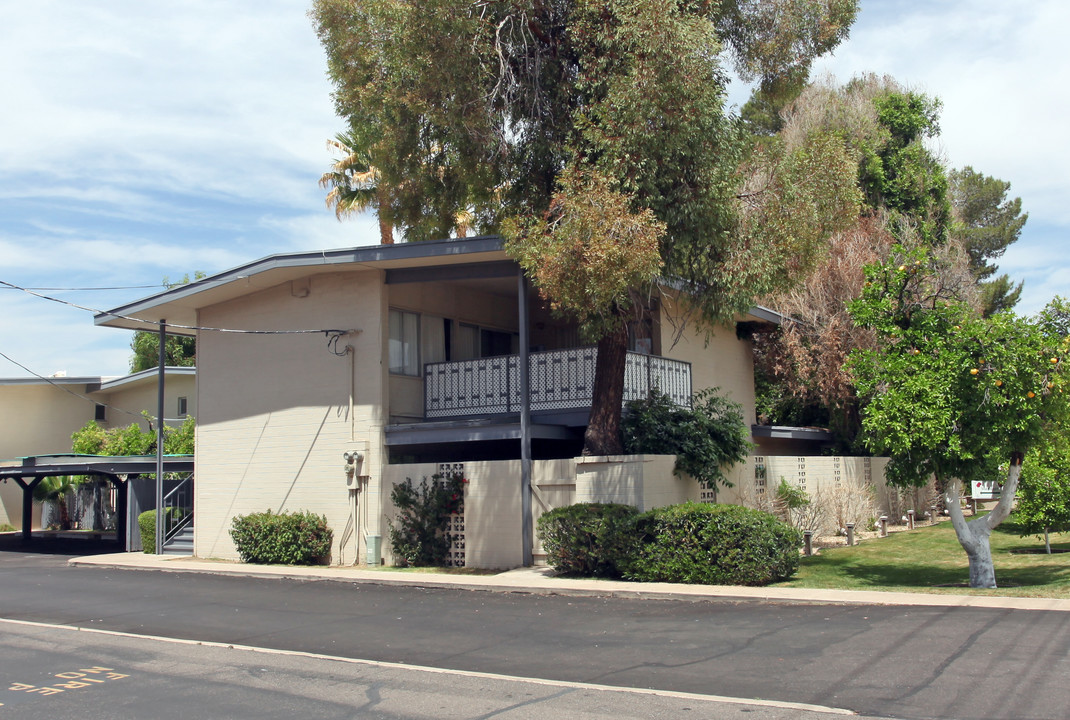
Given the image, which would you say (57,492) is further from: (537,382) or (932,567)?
(932,567)

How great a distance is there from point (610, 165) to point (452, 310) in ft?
25.5

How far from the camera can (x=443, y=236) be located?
2203cm

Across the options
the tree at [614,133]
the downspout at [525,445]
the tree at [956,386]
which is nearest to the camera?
the tree at [956,386]

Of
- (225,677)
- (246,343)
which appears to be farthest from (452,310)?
(225,677)

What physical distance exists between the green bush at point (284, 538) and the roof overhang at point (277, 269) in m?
5.02

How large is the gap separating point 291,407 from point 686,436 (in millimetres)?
8563

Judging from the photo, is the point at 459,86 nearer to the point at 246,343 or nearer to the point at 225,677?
the point at 246,343

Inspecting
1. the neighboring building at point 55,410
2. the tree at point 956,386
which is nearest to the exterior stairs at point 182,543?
the neighboring building at point 55,410

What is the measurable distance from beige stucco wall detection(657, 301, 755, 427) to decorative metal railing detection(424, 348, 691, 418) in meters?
0.89

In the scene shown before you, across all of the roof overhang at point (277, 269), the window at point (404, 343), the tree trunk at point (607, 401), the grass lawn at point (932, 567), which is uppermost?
the roof overhang at point (277, 269)

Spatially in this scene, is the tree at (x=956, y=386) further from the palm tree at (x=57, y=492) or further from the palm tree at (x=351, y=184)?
the palm tree at (x=57, y=492)

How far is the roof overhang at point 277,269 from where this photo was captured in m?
18.3

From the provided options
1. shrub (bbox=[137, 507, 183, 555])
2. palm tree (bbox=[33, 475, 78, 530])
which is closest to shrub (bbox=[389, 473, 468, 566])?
shrub (bbox=[137, 507, 183, 555])

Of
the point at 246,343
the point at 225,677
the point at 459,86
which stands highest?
the point at 459,86
